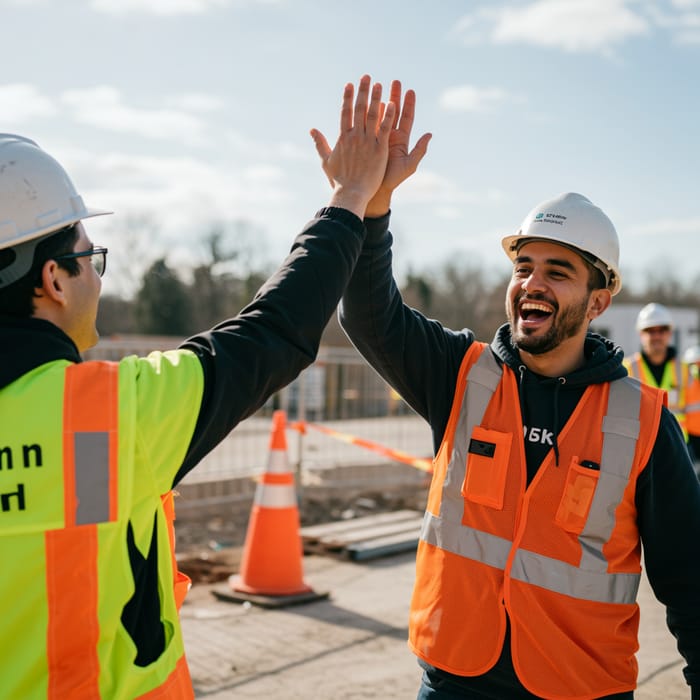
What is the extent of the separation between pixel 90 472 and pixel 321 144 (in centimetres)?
128

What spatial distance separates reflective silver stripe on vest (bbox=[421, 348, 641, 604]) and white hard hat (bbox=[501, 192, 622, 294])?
0.58 m

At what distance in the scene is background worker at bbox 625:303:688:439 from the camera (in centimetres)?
1029

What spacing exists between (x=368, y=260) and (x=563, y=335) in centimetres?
84

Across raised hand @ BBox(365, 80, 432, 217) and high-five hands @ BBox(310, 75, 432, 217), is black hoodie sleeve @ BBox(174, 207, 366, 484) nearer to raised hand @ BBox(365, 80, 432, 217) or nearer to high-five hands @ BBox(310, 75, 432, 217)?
high-five hands @ BBox(310, 75, 432, 217)

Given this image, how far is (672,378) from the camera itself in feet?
34.5

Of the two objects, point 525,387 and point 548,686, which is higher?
point 525,387

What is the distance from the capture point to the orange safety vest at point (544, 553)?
9.84ft

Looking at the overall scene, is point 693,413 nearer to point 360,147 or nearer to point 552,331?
point 552,331

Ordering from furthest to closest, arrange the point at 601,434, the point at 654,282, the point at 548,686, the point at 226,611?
the point at 654,282 → the point at 226,611 → the point at 601,434 → the point at 548,686

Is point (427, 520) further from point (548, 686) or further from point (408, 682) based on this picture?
point (408, 682)

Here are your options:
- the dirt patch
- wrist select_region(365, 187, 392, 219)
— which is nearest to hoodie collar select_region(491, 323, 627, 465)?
A: wrist select_region(365, 187, 392, 219)

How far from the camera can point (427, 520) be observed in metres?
3.30

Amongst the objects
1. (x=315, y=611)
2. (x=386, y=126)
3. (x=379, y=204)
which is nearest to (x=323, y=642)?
(x=315, y=611)

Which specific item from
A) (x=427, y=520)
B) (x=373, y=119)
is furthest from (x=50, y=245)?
(x=427, y=520)
